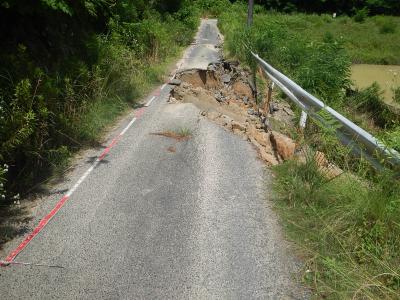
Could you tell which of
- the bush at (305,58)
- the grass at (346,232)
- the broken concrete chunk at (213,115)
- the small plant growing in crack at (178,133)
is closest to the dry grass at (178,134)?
the small plant growing in crack at (178,133)

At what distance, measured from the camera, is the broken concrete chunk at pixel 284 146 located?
21.6 feet

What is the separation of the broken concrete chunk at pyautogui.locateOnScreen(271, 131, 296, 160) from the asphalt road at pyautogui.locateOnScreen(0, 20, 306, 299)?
0.51 m

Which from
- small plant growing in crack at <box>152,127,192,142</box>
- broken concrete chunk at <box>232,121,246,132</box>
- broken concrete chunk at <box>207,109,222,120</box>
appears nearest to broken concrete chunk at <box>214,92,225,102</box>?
broken concrete chunk at <box>207,109,222,120</box>

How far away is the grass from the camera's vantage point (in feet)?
11.6

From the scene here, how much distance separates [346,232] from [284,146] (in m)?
2.79

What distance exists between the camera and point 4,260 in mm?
4156

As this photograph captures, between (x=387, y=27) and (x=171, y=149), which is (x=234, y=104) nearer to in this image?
Result: (x=171, y=149)

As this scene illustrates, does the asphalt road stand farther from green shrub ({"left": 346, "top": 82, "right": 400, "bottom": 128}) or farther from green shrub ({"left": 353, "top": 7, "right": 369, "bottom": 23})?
green shrub ({"left": 353, "top": 7, "right": 369, "bottom": 23})

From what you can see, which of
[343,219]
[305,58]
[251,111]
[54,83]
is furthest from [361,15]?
[343,219]

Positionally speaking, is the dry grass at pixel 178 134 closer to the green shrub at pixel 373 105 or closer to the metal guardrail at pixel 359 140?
the metal guardrail at pixel 359 140

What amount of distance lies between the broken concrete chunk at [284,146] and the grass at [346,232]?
1182mm

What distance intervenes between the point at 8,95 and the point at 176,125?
3734mm

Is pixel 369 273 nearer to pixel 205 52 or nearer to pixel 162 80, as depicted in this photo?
pixel 162 80

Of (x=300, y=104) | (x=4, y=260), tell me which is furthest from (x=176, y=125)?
(x=4, y=260)
